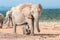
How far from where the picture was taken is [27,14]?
63.5 ft

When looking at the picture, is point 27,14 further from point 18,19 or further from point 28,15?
point 18,19

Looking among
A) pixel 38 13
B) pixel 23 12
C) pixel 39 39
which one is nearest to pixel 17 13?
pixel 23 12

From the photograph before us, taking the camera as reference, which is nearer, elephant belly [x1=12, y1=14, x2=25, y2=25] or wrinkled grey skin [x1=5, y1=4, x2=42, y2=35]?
wrinkled grey skin [x1=5, y1=4, x2=42, y2=35]

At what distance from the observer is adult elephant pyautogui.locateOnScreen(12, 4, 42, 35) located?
1880cm

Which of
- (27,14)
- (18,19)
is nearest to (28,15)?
(27,14)

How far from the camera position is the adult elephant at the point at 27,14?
18.8m

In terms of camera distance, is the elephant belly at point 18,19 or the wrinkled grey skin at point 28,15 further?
the elephant belly at point 18,19

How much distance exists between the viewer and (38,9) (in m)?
18.9

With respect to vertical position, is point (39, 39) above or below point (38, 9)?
below

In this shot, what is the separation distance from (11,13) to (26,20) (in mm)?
1785

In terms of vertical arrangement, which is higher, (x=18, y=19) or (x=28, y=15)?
(x=28, y=15)

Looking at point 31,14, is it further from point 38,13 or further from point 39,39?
point 39,39

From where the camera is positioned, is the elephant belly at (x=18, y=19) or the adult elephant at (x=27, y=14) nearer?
the adult elephant at (x=27, y=14)

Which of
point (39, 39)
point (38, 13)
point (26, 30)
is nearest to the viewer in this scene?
point (39, 39)
